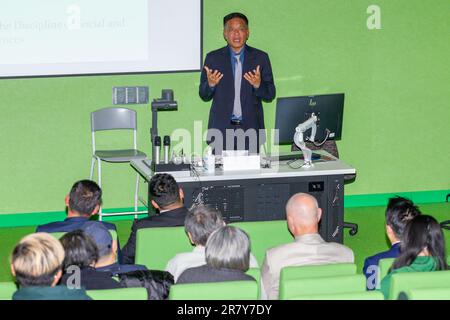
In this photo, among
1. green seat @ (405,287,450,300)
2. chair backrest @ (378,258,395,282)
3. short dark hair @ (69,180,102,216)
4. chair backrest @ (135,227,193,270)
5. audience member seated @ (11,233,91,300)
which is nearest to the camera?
audience member seated @ (11,233,91,300)

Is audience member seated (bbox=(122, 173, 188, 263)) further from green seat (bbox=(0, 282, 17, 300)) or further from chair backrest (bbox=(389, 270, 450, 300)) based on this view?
chair backrest (bbox=(389, 270, 450, 300))

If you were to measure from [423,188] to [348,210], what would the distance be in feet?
3.01

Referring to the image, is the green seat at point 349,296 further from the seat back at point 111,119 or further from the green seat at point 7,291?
the seat back at point 111,119

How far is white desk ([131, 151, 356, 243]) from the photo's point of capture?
707cm

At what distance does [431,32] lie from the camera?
8.98 meters

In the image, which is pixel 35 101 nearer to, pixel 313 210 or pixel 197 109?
pixel 197 109

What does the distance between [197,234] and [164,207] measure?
0.98 metres

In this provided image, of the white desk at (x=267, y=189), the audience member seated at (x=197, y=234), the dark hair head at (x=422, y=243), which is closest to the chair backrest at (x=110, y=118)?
the white desk at (x=267, y=189)

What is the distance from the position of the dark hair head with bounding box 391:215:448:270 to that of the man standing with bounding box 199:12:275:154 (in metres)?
3.57

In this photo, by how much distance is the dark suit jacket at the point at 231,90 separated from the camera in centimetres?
802

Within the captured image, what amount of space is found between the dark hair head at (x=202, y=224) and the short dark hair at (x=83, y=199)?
0.83 metres

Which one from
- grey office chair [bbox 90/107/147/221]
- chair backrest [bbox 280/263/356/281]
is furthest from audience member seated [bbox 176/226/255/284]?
grey office chair [bbox 90/107/147/221]

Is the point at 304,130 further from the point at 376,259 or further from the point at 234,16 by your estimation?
the point at 376,259
